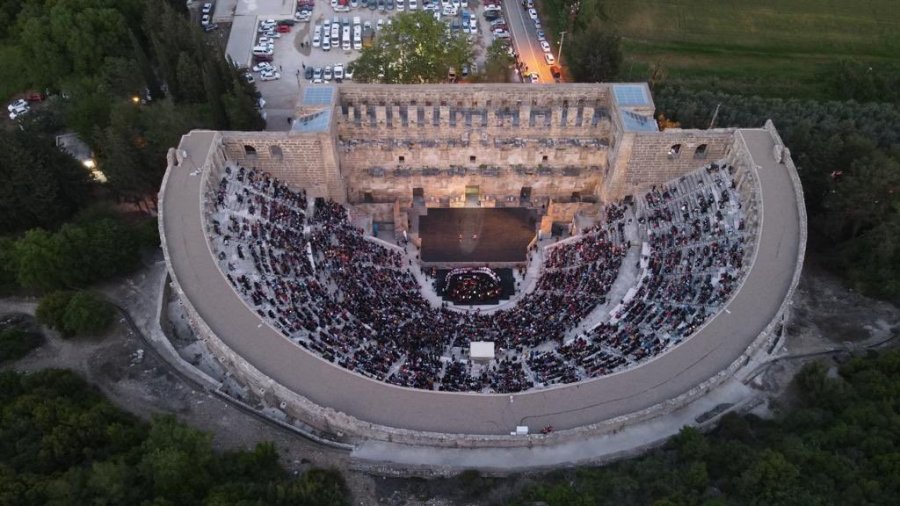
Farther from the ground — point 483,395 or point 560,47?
point 483,395

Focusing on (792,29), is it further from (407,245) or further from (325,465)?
(325,465)

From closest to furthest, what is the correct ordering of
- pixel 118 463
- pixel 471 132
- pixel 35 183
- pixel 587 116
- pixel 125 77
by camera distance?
pixel 118 463 < pixel 35 183 < pixel 587 116 < pixel 471 132 < pixel 125 77

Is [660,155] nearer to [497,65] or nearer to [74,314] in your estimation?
[497,65]

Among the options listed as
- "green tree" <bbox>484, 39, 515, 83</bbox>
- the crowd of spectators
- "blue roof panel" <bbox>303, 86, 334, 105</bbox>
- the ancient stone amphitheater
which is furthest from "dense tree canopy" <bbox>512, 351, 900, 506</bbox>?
"green tree" <bbox>484, 39, 515, 83</bbox>

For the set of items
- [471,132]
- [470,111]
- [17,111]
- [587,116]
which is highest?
[587,116]

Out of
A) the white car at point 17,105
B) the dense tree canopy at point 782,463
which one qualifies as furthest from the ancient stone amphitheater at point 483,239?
the white car at point 17,105

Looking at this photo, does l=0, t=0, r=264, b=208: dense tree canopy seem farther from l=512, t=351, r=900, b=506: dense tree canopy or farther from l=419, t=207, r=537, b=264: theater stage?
l=512, t=351, r=900, b=506: dense tree canopy

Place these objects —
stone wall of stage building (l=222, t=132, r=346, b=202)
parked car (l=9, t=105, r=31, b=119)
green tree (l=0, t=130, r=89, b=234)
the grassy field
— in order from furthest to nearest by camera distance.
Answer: the grassy field, parked car (l=9, t=105, r=31, b=119), stone wall of stage building (l=222, t=132, r=346, b=202), green tree (l=0, t=130, r=89, b=234)

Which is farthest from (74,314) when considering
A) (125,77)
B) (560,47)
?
(560,47)
